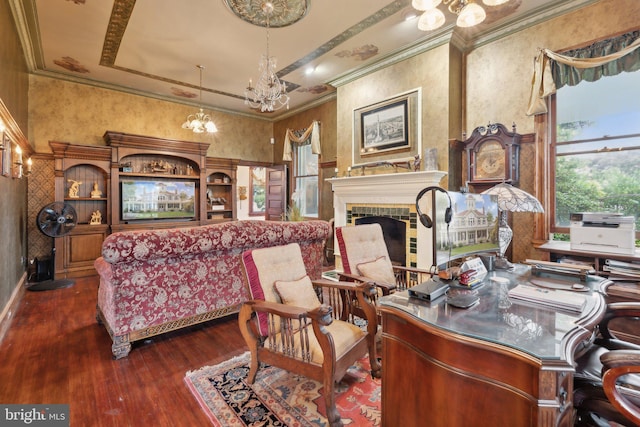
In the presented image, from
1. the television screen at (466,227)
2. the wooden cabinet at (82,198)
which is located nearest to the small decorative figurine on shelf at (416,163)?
the television screen at (466,227)

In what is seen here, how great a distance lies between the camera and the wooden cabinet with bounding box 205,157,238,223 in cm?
671

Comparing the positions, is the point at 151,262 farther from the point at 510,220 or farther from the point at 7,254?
the point at 510,220

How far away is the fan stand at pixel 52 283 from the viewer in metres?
4.24

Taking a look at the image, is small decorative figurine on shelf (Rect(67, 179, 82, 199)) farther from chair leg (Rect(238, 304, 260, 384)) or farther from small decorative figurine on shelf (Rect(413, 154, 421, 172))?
small decorative figurine on shelf (Rect(413, 154, 421, 172))

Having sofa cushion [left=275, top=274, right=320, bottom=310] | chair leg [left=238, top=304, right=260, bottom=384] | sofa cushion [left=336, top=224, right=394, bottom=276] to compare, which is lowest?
chair leg [left=238, top=304, right=260, bottom=384]

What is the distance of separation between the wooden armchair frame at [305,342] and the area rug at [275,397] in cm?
12

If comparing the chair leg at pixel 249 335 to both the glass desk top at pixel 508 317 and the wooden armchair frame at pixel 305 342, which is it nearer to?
the wooden armchair frame at pixel 305 342

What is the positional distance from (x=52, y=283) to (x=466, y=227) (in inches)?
225

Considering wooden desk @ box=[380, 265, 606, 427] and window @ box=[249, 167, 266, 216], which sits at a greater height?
window @ box=[249, 167, 266, 216]

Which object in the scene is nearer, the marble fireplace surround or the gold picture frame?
the gold picture frame

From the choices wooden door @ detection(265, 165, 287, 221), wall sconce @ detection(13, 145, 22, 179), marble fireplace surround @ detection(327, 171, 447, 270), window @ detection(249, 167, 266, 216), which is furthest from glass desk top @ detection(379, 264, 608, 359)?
window @ detection(249, 167, 266, 216)

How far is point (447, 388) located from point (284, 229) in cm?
226

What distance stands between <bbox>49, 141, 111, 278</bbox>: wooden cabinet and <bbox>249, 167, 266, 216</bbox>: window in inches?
187

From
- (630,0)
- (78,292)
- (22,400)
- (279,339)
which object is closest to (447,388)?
(279,339)
